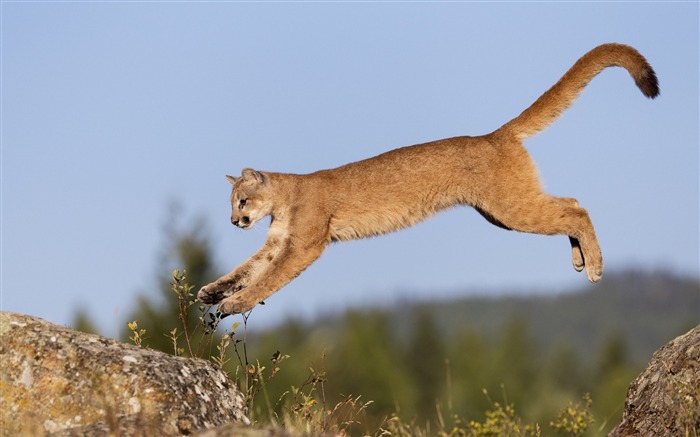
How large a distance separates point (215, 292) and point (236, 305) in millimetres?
432

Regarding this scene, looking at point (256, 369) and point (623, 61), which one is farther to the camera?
point (623, 61)

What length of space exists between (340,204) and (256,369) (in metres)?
2.94

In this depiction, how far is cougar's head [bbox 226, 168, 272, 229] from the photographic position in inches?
421

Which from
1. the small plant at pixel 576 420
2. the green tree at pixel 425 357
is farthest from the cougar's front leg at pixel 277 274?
the green tree at pixel 425 357

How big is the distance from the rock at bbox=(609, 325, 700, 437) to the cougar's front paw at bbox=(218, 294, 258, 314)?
3.50 m

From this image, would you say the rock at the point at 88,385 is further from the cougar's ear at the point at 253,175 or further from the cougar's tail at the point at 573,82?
the cougar's tail at the point at 573,82

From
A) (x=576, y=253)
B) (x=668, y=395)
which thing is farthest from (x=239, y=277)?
(x=668, y=395)

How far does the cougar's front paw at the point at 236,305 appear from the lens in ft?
31.0

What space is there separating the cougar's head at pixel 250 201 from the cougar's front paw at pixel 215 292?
946 millimetres

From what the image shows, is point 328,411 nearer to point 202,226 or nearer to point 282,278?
point 282,278

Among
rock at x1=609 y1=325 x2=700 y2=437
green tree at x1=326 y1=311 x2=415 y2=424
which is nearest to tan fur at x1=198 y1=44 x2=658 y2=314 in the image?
rock at x1=609 y1=325 x2=700 y2=437

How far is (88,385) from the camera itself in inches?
253

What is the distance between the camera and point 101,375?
6.43 m

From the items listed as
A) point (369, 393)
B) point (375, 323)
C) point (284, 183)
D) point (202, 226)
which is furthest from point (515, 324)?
point (284, 183)
